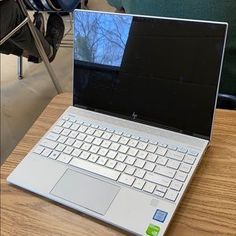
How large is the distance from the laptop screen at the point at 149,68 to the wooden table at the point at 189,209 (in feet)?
0.16

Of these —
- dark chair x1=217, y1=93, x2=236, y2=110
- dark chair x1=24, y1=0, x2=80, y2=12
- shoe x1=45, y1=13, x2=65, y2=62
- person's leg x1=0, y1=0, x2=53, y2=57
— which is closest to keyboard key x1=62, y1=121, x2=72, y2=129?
dark chair x1=217, y1=93, x2=236, y2=110

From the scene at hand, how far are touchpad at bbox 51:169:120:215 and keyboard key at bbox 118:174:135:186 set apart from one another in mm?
13

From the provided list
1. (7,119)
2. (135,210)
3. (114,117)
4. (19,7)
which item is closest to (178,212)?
(135,210)

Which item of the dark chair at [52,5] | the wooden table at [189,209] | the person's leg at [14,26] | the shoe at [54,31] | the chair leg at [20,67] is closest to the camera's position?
the wooden table at [189,209]

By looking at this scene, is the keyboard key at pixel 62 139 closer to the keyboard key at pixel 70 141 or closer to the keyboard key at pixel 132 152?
the keyboard key at pixel 70 141

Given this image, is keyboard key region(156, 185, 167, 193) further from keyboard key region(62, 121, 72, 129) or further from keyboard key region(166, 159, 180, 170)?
keyboard key region(62, 121, 72, 129)

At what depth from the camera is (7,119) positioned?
1814 mm

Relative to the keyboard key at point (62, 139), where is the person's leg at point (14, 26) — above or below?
below

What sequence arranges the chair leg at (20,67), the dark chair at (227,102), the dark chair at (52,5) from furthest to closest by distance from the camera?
1. the chair leg at (20,67)
2. the dark chair at (52,5)
3. the dark chair at (227,102)

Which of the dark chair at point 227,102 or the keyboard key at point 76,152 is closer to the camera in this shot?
the keyboard key at point 76,152

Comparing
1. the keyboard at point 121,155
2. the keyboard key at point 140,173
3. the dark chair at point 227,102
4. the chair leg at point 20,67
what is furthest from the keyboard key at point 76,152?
the chair leg at point 20,67

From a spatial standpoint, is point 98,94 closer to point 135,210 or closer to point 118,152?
point 118,152

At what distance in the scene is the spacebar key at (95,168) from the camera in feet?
1.74

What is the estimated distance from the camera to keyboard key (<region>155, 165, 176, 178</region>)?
0.51 metres
